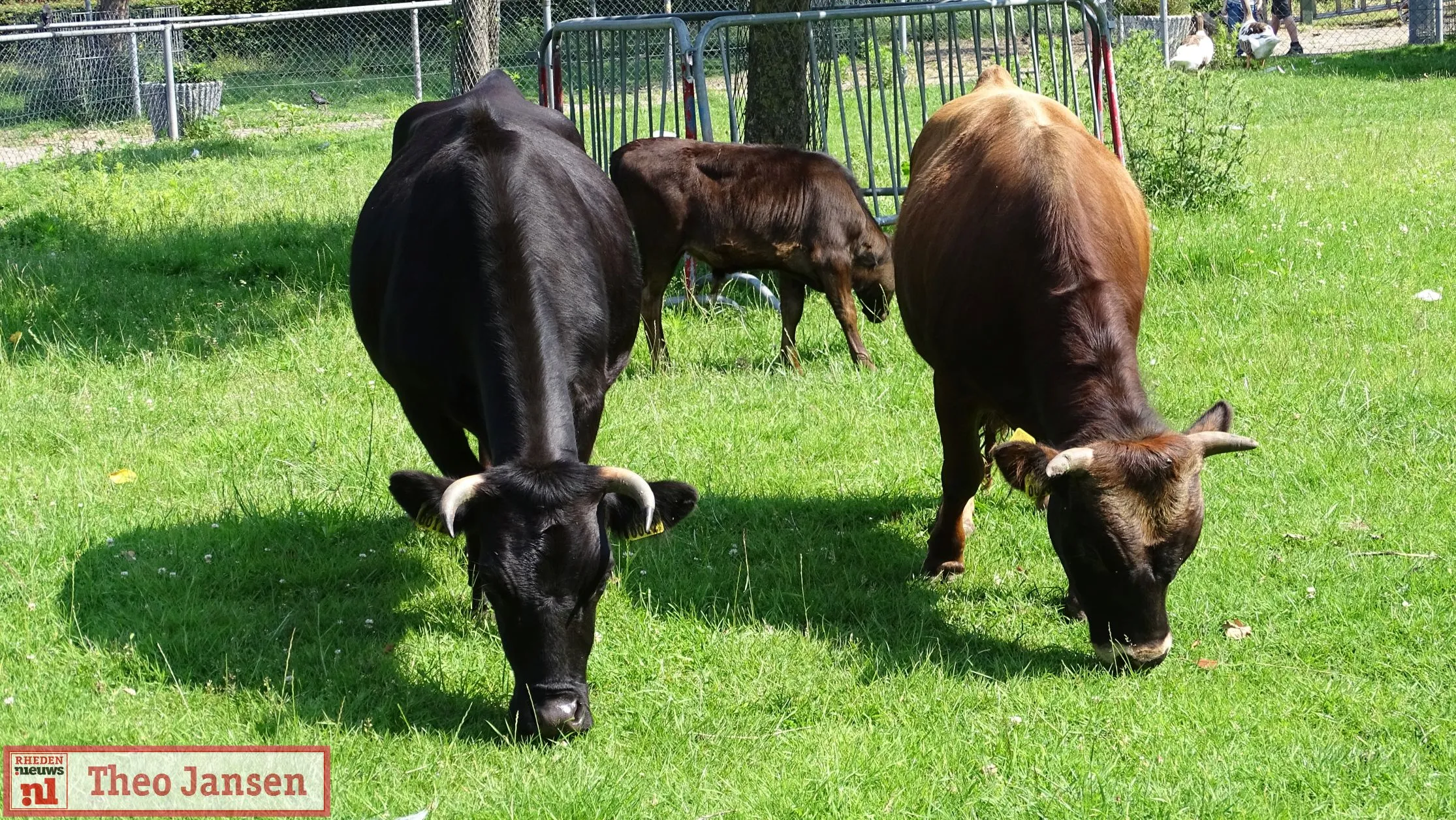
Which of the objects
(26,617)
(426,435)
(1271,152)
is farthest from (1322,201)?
(26,617)

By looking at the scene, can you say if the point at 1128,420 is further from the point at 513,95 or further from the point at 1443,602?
the point at 513,95

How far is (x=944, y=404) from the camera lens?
223 inches

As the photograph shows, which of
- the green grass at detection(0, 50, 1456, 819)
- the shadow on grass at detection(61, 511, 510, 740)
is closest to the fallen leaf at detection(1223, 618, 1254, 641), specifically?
the green grass at detection(0, 50, 1456, 819)

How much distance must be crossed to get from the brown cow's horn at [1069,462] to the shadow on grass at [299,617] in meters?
1.91

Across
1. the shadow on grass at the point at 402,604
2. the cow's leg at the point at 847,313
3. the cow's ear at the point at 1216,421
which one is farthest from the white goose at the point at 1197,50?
the cow's ear at the point at 1216,421

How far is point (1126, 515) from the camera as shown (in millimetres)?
4332

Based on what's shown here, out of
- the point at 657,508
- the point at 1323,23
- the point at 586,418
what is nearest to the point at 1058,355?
the point at 657,508

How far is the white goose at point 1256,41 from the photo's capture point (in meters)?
24.2

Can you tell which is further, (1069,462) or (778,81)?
(778,81)

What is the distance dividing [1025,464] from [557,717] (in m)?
1.70

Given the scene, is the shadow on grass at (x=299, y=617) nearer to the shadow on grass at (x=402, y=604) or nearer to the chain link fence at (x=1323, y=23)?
the shadow on grass at (x=402, y=604)

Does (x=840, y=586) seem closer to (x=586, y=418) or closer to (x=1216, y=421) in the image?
(x=586, y=418)

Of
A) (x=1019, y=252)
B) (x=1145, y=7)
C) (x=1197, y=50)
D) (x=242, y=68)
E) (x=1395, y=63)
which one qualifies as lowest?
(x=1019, y=252)

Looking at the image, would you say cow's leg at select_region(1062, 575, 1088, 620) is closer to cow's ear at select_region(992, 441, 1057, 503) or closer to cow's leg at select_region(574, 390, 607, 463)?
cow's ear at select_region(992, 441, 1057, 503)
